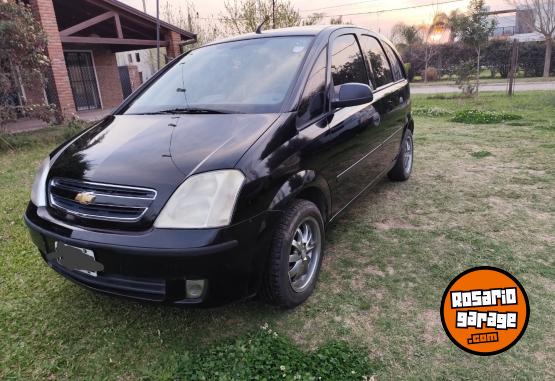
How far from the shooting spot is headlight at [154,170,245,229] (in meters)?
1.93

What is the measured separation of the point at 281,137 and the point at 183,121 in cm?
68

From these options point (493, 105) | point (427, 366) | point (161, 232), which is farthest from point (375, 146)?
point (493, 105)

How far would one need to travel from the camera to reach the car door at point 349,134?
9.41ft

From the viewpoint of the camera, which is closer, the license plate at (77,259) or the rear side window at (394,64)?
the license plate at (77,259)

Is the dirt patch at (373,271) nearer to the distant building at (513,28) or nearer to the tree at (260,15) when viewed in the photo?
the tree at (260,15)

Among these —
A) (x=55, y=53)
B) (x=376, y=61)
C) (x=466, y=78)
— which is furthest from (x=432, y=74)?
(x=376, y=61)

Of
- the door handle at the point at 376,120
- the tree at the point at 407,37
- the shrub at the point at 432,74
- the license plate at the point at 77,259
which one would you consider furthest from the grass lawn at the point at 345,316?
the tree at the point at 407,37

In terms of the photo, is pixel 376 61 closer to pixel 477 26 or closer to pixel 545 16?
pixel 477 26

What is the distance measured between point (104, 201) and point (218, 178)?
59cm

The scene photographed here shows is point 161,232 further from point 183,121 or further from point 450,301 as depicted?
point 450,301

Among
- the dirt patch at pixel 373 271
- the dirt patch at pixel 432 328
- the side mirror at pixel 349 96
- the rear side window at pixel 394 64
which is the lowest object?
the dirt patch at pixel 432 328

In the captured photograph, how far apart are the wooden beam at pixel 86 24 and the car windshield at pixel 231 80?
28.6ft

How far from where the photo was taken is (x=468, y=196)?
4.26m

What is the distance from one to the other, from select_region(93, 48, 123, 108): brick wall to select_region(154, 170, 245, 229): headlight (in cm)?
1481
